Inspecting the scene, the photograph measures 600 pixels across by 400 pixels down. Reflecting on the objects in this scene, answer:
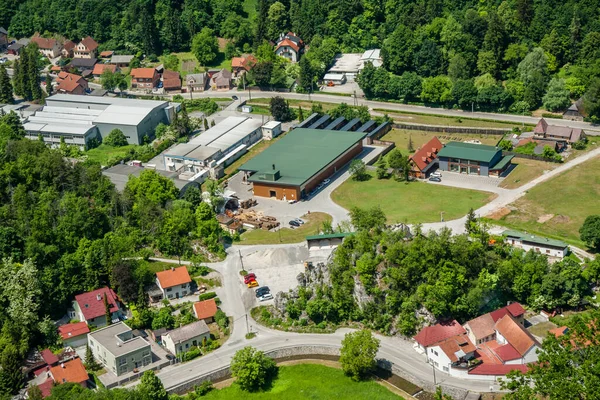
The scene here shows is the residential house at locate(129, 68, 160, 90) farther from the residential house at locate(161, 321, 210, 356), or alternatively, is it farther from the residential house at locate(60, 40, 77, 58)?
the residential house at locate(161, 321, 210, 356)

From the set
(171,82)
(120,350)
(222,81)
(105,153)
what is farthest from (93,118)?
(120,350)

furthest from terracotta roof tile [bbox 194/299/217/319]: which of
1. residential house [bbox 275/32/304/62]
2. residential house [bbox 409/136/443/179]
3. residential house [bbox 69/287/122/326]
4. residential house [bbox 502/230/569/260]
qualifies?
residential house [bbox 275/32/304/62]

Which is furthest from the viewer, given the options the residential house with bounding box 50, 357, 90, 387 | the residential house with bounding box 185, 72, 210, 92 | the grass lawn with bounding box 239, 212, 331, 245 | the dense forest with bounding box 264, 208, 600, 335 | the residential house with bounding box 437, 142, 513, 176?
the residential house with bounding box 185, 72, 210, 92

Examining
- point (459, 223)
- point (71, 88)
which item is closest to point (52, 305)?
point (459, 223)

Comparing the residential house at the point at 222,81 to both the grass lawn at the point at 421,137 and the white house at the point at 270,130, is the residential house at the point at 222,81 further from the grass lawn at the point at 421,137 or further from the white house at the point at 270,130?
the grass lawn at the point at 421,137

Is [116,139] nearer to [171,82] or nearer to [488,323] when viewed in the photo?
[171,82]

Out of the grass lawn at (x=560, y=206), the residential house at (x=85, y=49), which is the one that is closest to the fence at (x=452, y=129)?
the grass lawn at (x=560, y=206)
